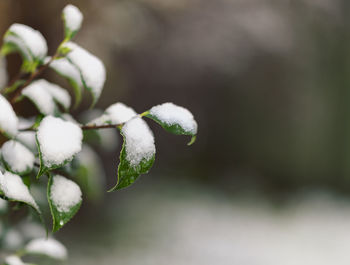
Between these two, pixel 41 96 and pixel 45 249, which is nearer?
pixel 41 96

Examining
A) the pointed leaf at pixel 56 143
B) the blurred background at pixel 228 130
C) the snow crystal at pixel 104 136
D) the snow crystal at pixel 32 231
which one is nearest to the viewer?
the pointed leaf at pixel 56 143

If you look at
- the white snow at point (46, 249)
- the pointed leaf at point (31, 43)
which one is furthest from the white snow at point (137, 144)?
the white snow at point (46, 249)

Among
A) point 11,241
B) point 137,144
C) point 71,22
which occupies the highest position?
point 71,22

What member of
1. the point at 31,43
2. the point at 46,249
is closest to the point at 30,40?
the point at 31,43

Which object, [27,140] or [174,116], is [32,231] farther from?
[174,116]

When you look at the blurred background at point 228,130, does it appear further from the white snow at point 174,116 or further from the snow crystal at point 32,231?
the white snow at point 174,116
